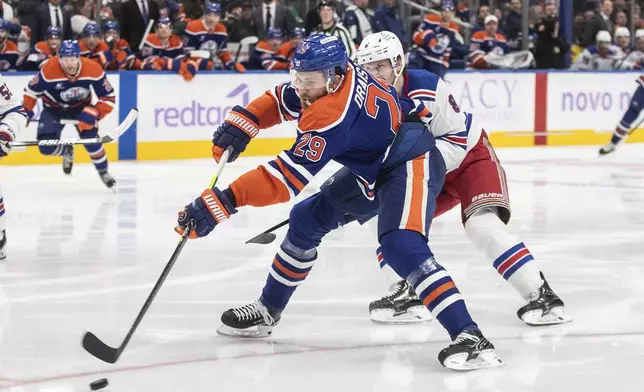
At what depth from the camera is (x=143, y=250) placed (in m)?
5.95

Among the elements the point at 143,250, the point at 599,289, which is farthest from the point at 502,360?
the point at 143,250

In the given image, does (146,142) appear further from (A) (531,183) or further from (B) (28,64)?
(A) (531,183)

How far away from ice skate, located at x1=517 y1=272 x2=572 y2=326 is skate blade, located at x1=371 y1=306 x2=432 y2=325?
1.14ft

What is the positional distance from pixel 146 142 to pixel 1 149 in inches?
218

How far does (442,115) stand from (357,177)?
517mm

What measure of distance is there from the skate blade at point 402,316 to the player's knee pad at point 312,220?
48cm

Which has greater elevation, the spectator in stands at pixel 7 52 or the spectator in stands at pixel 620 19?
the spectator in stands at pixel 7 52

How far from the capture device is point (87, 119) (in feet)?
28.7

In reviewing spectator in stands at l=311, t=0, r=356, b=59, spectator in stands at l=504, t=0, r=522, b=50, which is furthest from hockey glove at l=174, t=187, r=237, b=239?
spectator in stands at l=504, t=0, r=522, b=50

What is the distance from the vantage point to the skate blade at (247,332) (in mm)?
3988

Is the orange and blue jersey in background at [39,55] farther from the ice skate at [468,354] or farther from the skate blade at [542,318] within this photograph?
the ice skate at [468,354]

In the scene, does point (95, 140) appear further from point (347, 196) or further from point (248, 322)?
point (347, 196)

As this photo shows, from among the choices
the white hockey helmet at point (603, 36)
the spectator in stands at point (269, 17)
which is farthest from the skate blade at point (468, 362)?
A: the white hockey helmet at point (603, 36)

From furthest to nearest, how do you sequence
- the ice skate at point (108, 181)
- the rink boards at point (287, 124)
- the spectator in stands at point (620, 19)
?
the spectator in stands at point (620, 19) → the rink boards at point (287, 124) → the ice skate at point (108, 181)
